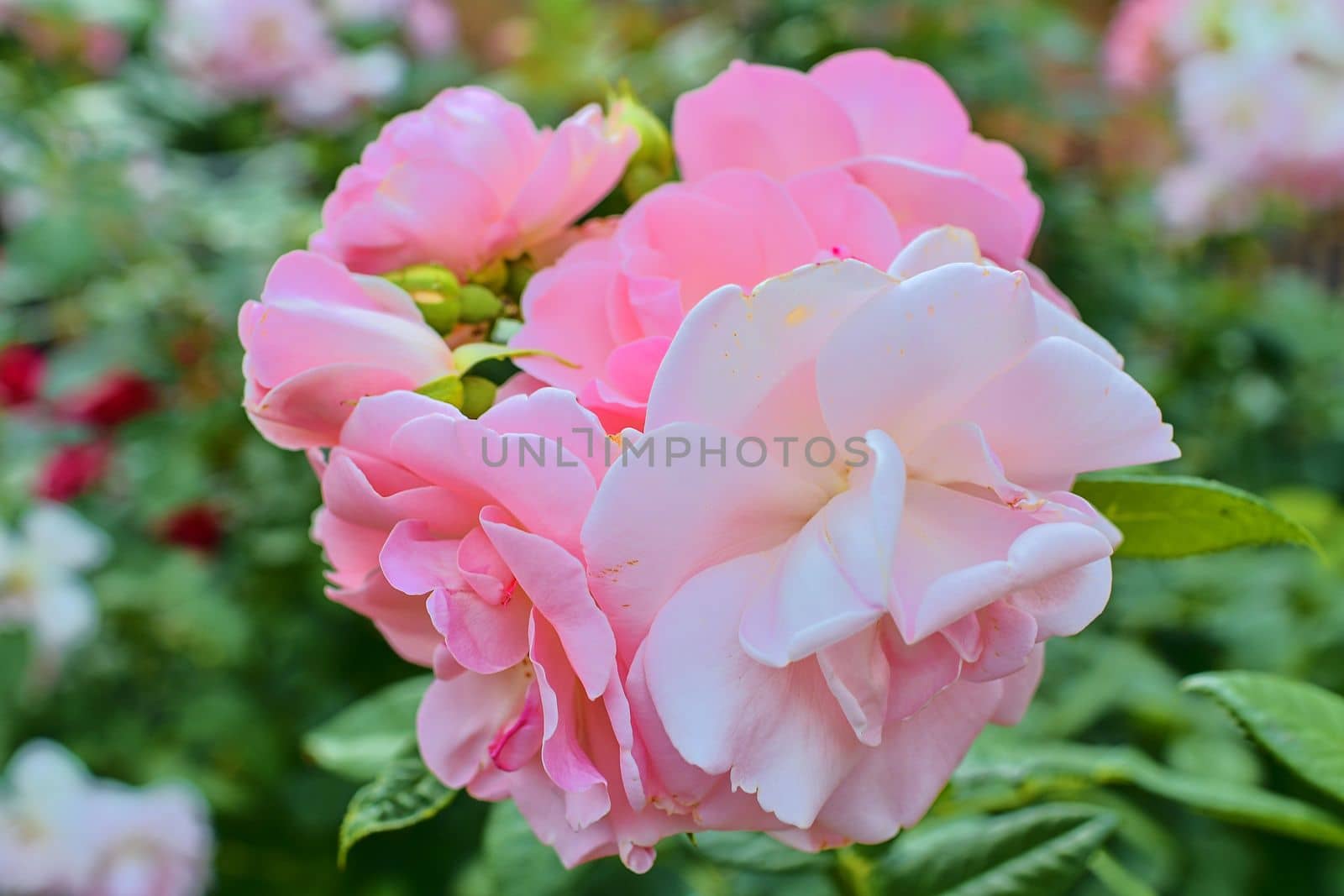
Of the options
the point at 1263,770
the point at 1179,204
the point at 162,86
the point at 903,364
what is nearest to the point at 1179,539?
the point at 903,364

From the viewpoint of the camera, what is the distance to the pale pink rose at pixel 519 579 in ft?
0.91

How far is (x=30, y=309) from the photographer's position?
1.72 m

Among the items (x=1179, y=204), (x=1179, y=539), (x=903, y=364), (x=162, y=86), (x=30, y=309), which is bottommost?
(x=30, y=309)

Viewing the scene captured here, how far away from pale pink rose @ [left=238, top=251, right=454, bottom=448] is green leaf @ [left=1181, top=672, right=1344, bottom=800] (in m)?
0.30

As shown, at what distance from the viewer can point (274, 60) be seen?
1.40m

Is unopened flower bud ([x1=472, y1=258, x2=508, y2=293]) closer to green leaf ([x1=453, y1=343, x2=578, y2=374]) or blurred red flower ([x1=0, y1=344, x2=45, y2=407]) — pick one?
green leaf ([x1=453, y1=343, x2=578, y2=374])

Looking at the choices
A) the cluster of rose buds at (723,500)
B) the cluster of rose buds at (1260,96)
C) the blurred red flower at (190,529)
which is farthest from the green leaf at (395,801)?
the cluster of rose buds at (1260,96)

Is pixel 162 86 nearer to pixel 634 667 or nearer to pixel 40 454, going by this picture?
pixel 40 454

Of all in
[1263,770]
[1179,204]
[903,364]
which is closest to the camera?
[903,364]

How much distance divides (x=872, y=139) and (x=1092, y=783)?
385 millimetres

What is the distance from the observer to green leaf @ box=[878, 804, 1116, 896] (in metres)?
0.48

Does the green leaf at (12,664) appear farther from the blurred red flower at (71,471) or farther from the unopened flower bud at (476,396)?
the unopened flower bud at (476,396)

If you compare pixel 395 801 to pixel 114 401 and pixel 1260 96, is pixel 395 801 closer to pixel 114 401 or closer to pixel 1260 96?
pixel 114 401

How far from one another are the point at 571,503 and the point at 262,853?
3.63ft
